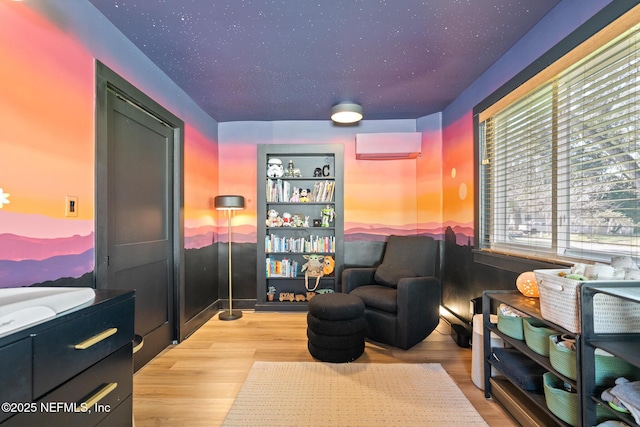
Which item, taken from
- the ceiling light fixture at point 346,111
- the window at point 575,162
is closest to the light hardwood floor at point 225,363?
the window at point 575,162

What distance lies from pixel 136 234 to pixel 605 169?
9.99ft

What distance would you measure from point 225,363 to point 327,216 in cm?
200

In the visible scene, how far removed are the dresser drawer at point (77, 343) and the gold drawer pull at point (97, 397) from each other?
0.41 feet

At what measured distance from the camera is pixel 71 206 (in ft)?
5.27

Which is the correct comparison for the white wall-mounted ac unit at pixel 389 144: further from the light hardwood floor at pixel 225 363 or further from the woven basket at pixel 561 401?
the woven basket at pixel 561 401

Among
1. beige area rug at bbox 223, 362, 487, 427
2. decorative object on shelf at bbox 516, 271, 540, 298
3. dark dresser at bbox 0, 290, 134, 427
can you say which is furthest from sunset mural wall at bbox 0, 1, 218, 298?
decorative object on shelf at bbox 516, 271, 540, 298

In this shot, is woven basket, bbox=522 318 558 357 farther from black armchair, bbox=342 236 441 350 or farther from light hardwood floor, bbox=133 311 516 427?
black armchair, bbox=342 236 441 350

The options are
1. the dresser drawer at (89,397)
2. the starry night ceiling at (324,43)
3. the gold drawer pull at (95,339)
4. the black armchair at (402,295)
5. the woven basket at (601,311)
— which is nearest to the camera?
the dresser drawer at (89,397)

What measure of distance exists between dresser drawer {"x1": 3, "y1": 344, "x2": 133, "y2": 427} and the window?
2.41 metres

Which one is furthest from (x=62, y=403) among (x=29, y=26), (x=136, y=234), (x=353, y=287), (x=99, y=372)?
(x=353, y=287)

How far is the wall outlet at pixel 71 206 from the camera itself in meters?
1.58

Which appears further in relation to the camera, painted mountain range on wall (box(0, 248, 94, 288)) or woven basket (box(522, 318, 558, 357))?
woven basket (box(522, 318, 558, 357))

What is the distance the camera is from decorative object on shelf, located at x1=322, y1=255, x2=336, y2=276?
3.60m

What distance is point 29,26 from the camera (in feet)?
4.55
